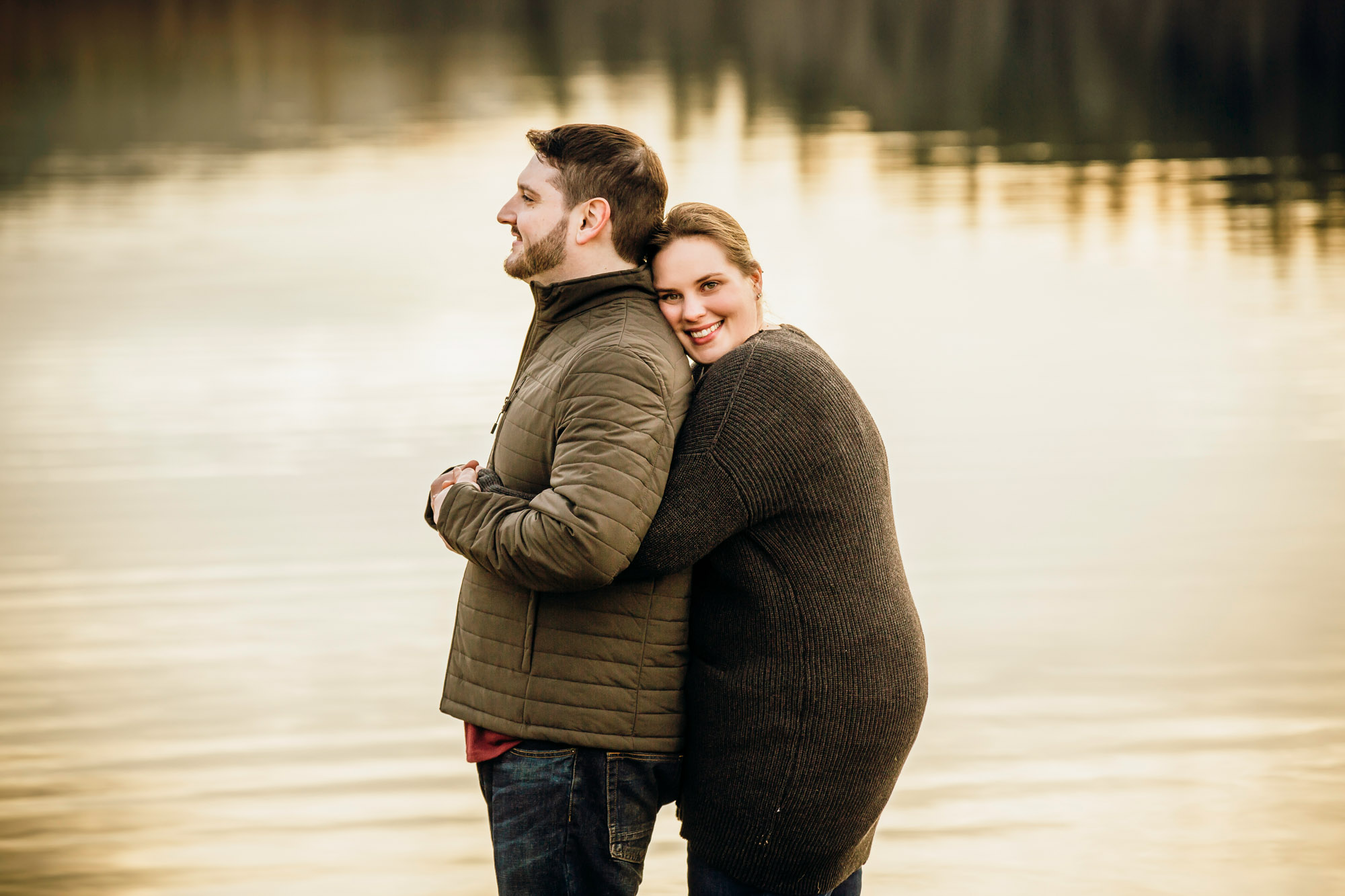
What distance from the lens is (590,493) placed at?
6.40 feet

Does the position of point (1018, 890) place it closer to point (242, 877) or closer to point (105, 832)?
point (242, 877)

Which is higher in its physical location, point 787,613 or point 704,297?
point 704,297

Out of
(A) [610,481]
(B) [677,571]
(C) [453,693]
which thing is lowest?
(C) [453,693]

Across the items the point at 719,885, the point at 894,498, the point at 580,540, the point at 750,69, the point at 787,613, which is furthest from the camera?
the point at 750,69

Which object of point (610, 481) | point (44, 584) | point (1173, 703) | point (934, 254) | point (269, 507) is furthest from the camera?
point (934, 254)

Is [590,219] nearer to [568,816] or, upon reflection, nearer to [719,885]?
[568,816]

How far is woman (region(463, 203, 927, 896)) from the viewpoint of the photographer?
201 cm

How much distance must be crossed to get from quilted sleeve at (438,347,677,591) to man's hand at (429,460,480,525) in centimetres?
6

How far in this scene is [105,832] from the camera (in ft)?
11.3

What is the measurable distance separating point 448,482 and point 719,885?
731mm

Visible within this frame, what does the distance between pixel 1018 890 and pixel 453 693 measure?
1.56 metres

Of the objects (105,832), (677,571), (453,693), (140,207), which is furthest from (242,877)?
(140,207)

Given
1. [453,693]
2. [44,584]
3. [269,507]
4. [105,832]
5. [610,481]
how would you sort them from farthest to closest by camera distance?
[269,507], [44,584], [105,832], [453,693], [610,481]

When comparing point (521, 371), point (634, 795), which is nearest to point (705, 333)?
point (521, 371)
